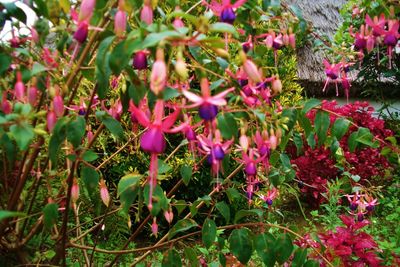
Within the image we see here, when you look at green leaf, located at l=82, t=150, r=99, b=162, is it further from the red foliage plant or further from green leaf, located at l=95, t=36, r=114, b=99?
the red foliage plant

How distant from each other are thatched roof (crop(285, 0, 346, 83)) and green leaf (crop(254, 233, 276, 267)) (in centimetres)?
412

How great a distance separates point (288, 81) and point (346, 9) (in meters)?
0.50

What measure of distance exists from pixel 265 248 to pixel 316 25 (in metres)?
4.95

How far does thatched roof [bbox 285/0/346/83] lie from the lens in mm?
4958

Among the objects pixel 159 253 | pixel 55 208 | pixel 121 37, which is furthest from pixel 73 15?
pixel 159 253

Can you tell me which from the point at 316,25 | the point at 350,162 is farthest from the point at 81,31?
the point at 316,25

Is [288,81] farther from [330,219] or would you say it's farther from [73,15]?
[73,15]

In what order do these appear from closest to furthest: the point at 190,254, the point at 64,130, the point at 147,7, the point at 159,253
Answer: the point at 147,7
the point at 64,130
the point at 190,254
the point at 159,253

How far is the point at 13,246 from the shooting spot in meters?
1.00

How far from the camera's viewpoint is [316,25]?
543 cm

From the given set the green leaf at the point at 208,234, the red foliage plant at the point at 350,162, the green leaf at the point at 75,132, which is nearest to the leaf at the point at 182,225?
the green leaf at the point at 208,234

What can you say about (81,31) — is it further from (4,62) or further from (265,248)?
(265,248)

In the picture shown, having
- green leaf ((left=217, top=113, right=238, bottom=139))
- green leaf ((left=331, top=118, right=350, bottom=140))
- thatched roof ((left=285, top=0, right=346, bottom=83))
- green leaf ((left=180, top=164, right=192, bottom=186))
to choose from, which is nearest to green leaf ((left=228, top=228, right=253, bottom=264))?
green leaf ((left=180, top=164, right=192, bottom=186))

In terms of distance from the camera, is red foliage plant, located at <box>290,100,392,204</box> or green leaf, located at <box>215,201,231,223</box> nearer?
green leaf, located at <box>215,201,231,223</box>
